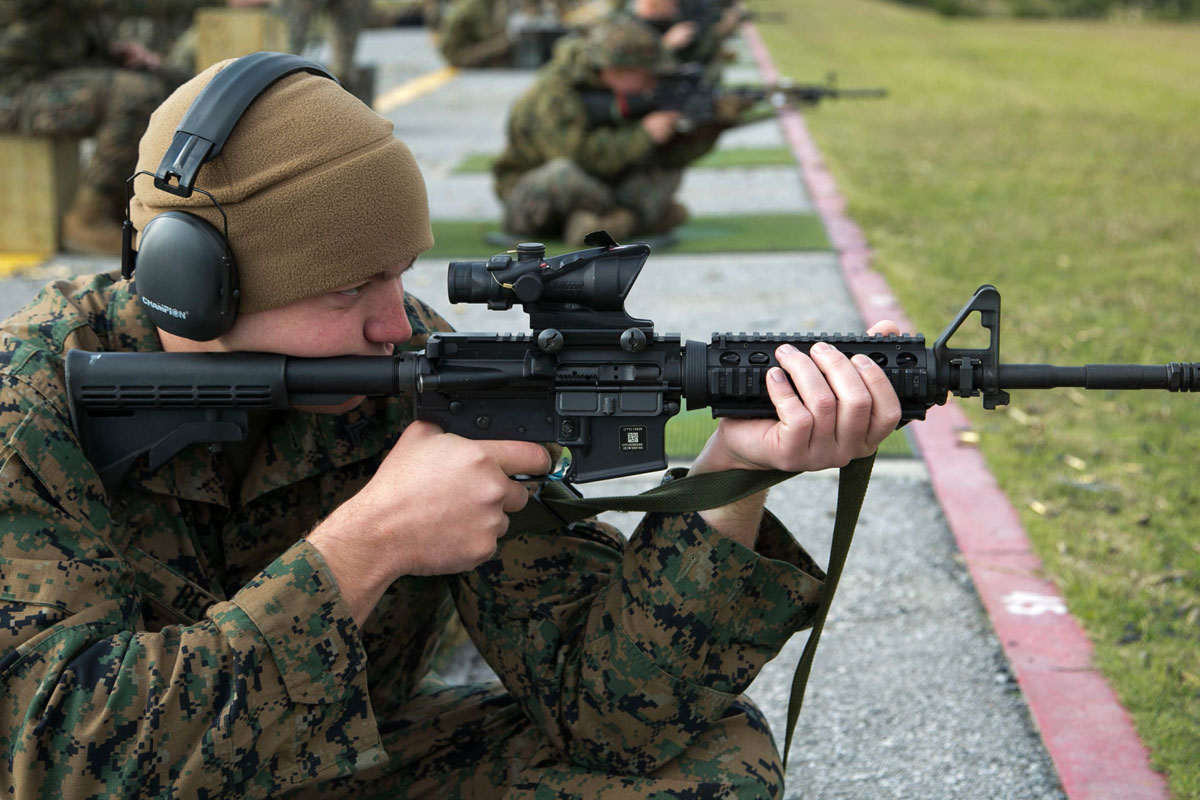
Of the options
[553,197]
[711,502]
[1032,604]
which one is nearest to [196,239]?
[711,502]

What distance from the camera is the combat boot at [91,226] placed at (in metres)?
8.07

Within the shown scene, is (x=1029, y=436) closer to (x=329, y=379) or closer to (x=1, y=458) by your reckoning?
(x=329, y=379)

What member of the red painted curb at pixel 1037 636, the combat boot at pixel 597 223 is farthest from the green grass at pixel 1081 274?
the combat boot at pixel 597 223

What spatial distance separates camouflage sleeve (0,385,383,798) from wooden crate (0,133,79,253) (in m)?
6.78

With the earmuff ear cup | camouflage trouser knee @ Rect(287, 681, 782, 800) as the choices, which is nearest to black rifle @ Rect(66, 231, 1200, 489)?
the earmuff ear cup

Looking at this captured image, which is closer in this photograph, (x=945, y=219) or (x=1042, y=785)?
(x=1042, y=785)

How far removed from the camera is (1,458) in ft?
6.03

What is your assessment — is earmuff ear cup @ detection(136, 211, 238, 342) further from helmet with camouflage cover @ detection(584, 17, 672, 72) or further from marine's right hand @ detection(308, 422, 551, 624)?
helmet with camouflage cover @ detection(584, 17, 672, 72)

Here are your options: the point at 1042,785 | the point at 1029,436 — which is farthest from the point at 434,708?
the point at 1029,436

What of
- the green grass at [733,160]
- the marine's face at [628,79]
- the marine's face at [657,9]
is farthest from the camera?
the green grass at [733,160]

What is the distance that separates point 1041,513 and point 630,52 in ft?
15.3

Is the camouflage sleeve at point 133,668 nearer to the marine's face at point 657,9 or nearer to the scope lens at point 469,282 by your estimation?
the scope lens at point 469,282

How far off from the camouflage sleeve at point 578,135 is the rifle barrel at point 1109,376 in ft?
21.2

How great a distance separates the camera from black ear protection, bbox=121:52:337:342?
1900 millimetres
